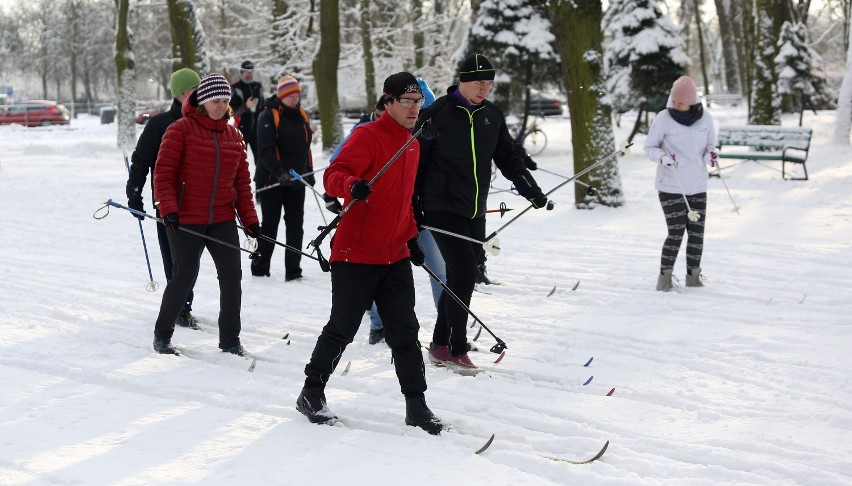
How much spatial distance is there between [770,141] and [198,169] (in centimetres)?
1259

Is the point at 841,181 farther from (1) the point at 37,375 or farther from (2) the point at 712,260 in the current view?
(1) the point at 37,375

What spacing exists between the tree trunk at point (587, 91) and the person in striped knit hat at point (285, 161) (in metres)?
4.88

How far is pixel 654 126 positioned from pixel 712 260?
80.0 inches

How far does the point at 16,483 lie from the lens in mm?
4012

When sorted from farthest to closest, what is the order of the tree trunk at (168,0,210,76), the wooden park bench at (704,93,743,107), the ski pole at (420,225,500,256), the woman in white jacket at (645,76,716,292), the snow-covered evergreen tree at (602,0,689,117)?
the wooden park bench at (704,93,743,107) < the snow-covered evergreen tree at (602,0,689,117) < the tree trunk at (168,0,210,76) < the woman in white jacket at (645,76,716,292) < the ski pole at (420,225,500,256)

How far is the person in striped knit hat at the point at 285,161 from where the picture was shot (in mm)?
8531

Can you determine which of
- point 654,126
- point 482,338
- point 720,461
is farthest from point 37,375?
point 654,126

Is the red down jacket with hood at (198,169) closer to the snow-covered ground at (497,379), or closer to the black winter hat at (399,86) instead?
the snow-covered ground at (497,379)

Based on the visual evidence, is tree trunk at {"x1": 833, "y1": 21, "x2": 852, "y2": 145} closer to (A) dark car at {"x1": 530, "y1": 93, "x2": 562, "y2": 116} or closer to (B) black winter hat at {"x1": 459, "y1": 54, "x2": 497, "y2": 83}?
(B) black winter hat at {"x1": 459, "y1": 54, "x2": 497, "y2": 83}

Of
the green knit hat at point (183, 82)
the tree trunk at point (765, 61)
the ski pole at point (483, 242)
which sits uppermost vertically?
the tree trunk at point (765, 61)

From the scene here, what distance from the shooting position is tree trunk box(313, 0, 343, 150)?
1877 cm

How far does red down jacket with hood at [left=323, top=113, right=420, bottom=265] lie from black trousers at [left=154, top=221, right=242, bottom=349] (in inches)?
68.8

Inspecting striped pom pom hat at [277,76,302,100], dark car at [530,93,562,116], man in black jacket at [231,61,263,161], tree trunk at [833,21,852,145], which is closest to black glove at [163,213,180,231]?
striped pom pom hat at [277,76,302,100]

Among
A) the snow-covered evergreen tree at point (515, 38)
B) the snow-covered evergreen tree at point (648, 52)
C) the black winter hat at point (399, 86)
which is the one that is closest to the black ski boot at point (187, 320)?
the black winter hat at point (399, 86)
